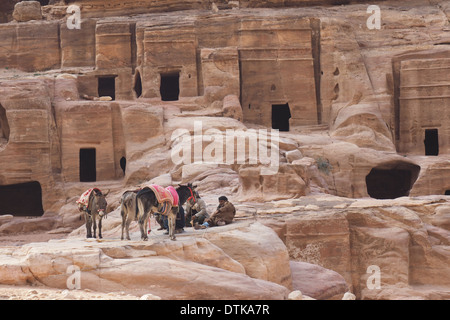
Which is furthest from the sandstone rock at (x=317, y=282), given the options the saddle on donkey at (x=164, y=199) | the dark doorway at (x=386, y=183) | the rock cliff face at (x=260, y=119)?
the dark doorway at (x=386, y=183)

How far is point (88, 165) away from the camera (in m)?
30.0

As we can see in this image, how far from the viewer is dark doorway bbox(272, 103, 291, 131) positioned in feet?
109

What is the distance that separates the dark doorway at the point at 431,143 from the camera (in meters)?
31.4

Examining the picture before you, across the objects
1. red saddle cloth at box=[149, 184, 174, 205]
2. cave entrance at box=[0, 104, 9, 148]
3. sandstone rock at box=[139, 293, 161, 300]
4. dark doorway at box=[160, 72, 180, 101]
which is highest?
dark doorway at box=[160, 72, 180, 101]

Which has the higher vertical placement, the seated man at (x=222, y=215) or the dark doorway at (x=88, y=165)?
the dark doorway at (x=88, y=165)

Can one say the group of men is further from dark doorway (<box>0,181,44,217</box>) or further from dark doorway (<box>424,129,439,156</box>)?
dark doorway (<box>424,129,439,156</box>)

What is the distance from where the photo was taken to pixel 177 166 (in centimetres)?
2367

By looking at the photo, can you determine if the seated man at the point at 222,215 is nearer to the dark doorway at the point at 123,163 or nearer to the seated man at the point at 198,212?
the seated man at the point at 198,212

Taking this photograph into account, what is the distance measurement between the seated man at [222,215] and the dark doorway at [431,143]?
18545 millimetres

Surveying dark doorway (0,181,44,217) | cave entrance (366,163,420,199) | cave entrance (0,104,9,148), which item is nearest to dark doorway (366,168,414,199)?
cave entrance (366,163,420,199)

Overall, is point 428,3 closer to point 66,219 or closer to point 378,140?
point 378,140

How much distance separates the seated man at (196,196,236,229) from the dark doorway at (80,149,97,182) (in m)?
15.5

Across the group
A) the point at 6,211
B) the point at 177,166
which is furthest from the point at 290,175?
the point at 6,211

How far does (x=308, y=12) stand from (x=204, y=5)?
566 centimetres
